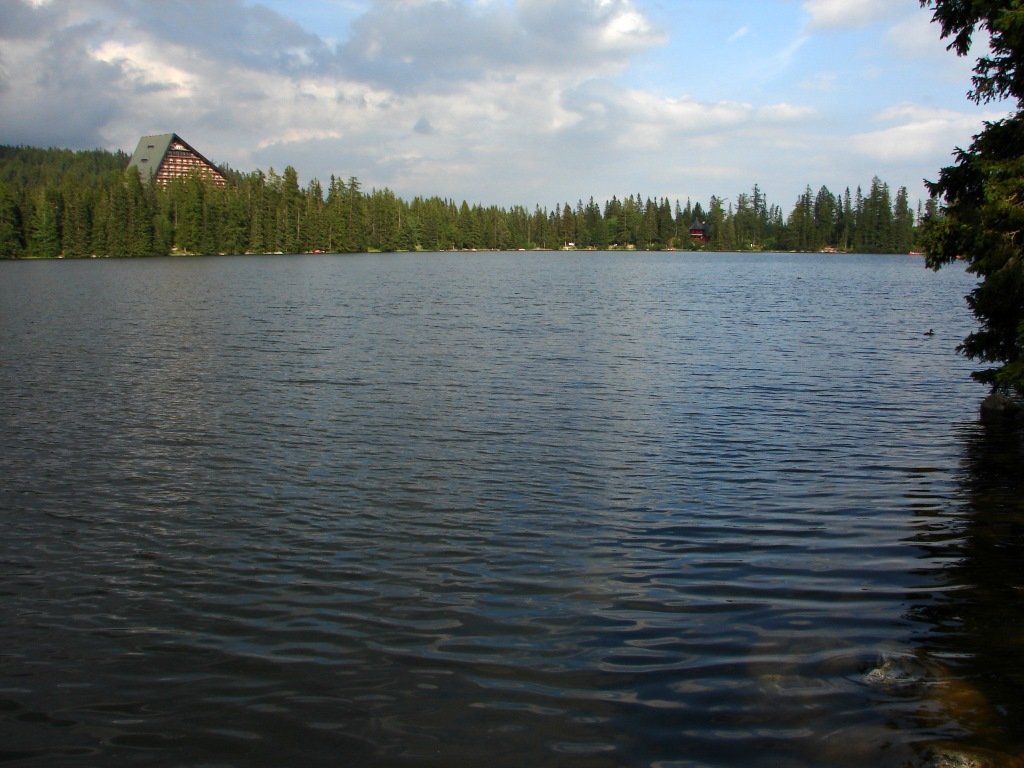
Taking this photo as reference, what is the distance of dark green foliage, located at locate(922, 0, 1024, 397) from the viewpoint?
13.9 m

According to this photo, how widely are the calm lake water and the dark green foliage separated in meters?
2.80

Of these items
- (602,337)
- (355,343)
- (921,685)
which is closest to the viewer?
(921,685)

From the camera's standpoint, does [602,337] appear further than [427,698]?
Yes

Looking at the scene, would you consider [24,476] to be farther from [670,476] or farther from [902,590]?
[902,590]

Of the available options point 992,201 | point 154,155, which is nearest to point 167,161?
point 154,155

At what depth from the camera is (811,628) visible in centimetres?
881

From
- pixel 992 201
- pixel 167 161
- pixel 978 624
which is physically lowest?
pixel 978 624

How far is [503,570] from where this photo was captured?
10.6m

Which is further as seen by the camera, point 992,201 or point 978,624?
point 992,201

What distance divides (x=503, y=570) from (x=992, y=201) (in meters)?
10.9

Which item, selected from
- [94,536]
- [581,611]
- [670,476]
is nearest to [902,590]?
[581,611]

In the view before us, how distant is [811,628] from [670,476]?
6.29 metres

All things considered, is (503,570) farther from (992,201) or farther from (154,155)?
(154,155)

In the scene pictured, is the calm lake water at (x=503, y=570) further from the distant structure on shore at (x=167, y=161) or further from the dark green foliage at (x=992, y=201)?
the distant structure on shore at (x=167, y=161)
